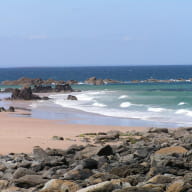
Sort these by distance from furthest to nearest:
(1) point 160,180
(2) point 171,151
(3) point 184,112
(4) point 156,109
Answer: (4) point 156,109 → (3) point 184,112 → (2) point 171,151 → (1) point 160,180

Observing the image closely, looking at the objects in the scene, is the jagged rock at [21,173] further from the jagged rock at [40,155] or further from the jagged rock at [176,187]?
the jagged rock at [176,187]

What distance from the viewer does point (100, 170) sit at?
1203 centimetres

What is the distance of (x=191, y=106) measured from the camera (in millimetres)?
39094

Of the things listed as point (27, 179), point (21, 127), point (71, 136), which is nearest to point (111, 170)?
point (27, 179)

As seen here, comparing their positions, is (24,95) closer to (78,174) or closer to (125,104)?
(125,104)

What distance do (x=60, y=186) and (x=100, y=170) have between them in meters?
2.65

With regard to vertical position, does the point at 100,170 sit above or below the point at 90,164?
below

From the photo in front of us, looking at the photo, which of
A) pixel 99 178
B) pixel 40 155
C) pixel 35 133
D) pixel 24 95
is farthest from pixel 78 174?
pixel 24 95

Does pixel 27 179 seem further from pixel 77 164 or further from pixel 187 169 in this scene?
pixel 187 169

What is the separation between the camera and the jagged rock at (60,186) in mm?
9375

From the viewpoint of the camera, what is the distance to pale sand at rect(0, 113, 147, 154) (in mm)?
17562

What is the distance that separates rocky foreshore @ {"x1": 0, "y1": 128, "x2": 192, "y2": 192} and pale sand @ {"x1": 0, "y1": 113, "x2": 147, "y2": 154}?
1.91 metres

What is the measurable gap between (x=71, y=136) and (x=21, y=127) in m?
4.29

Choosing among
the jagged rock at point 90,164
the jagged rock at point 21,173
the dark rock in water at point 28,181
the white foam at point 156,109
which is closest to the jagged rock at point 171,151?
the jagged rock at point 90,164
